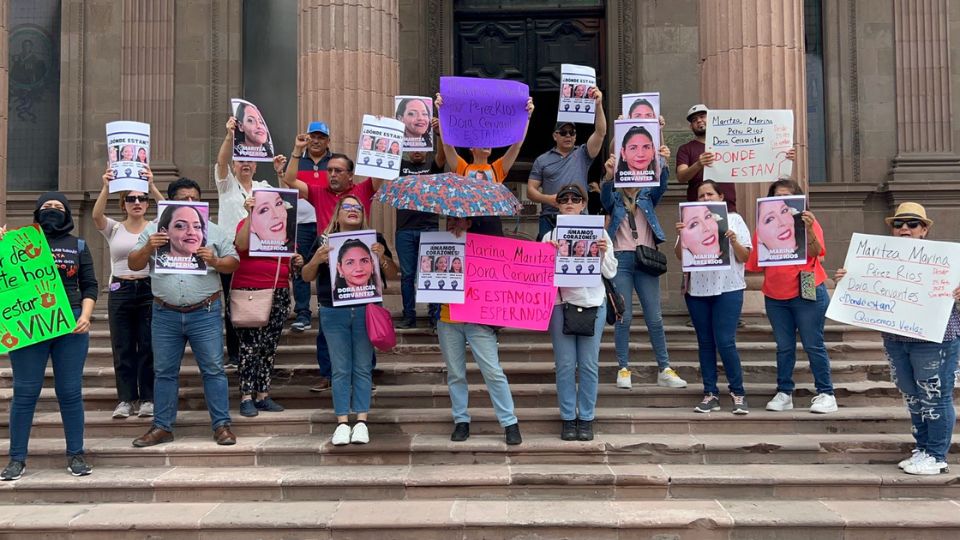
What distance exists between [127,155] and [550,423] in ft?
14.1

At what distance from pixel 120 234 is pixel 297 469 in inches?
106

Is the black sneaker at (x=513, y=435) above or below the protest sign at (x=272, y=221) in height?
below

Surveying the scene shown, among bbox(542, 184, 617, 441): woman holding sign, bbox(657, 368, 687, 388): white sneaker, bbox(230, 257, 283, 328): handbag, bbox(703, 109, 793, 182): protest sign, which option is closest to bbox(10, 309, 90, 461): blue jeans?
bbox(230, 257, 283, 328): handbag

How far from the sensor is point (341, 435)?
20.8 ft

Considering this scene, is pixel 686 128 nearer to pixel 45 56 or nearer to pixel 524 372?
pixel 524 372

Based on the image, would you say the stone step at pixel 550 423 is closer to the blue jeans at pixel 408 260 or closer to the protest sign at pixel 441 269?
the protest sign at pixel 441 269

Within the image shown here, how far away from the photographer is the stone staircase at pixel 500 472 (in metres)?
5.45

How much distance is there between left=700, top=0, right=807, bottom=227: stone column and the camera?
8.83m

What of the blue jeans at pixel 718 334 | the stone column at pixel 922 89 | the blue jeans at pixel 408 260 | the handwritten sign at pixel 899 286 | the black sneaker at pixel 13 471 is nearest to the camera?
the handwritten sign at pixel 899 286

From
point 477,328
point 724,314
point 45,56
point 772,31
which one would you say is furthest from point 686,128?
point 45,56

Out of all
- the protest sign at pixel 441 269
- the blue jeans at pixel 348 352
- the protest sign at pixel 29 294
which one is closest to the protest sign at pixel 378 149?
the protest sign at pixel 441 269

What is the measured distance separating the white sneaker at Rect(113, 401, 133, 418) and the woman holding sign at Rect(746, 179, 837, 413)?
5.70 m

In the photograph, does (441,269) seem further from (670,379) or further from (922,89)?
(922,89)

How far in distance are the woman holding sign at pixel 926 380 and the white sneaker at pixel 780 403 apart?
3.30 ft
